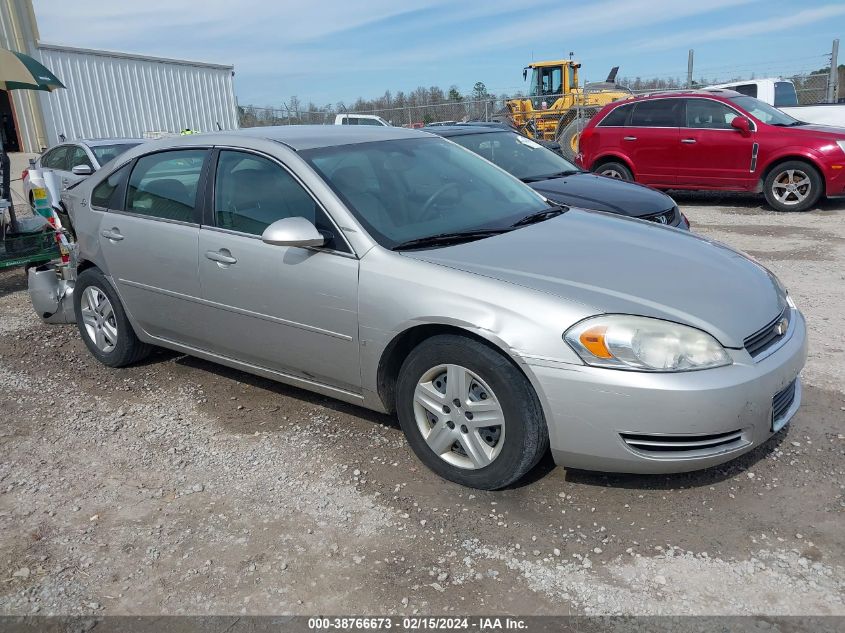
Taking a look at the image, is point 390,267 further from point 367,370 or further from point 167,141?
point 167,141

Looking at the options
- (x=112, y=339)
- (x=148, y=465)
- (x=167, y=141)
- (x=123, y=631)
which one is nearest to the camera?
(x=123, y=631)

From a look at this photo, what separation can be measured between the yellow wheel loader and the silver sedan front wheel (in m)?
16.6

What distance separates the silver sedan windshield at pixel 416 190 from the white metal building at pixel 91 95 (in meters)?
18.1

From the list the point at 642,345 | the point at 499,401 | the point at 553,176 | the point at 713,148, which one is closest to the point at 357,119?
the point at 713,148

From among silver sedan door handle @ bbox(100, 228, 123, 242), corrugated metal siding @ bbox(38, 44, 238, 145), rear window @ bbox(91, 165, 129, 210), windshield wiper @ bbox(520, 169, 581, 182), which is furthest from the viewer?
corrugated metal siding @ bbox(38, 44, 238, 145)

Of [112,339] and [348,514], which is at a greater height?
[112,339]

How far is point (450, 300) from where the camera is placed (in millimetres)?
3113

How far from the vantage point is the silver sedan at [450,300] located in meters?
2.86

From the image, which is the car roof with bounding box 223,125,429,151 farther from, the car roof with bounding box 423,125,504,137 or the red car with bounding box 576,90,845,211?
the red car with bounding box 576,90,845,211

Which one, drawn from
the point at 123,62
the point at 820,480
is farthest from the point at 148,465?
the point at 123,62

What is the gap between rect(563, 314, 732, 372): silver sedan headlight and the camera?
2.82 m

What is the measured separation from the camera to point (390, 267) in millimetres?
3336

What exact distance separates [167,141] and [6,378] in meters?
2.13

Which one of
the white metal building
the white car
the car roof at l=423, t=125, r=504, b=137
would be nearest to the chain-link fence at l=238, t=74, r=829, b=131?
the white car
